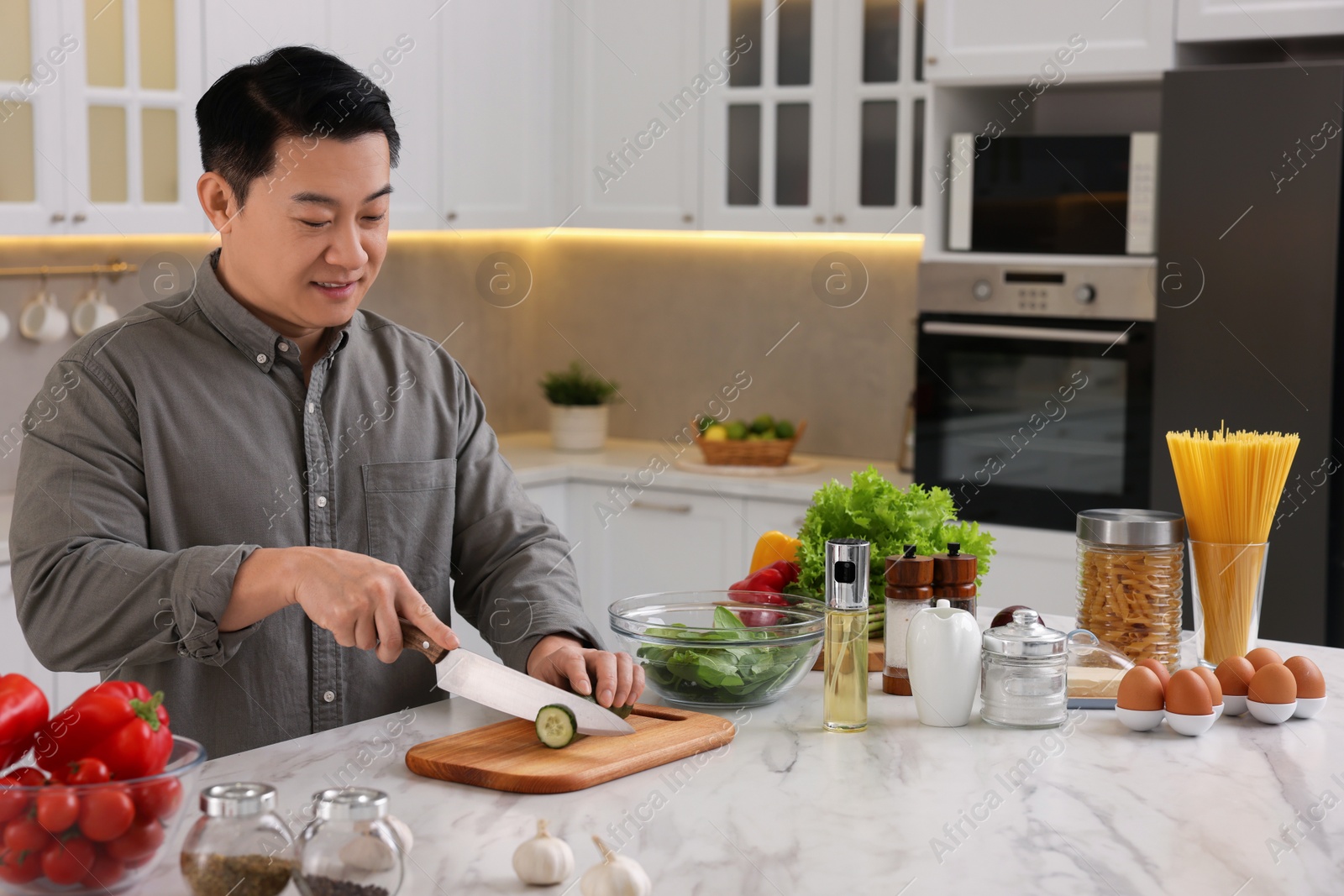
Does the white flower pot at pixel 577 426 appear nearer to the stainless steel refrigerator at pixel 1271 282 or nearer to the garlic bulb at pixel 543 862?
the stainless steel refrigerator at pixel 1271 282

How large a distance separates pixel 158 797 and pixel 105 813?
37 millimetres

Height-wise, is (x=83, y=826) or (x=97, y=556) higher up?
(x=97, y=556)

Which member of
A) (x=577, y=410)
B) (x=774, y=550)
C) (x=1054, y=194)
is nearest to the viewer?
(x=774, y=550)

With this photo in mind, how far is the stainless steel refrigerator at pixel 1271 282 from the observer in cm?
279

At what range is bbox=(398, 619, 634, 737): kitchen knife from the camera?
4.24ft

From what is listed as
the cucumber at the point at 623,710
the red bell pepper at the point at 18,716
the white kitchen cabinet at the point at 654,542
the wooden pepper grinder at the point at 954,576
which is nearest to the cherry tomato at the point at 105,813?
the red bell pepper at the point at 18,716

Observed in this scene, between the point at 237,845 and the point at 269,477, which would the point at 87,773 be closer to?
the point at 237,845

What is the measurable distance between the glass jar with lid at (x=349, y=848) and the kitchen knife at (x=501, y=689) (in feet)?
1.14

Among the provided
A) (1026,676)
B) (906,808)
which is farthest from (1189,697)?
(906,808)

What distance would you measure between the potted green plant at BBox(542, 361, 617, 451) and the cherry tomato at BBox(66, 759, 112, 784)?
3075mm

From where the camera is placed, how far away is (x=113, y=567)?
4.67 feet

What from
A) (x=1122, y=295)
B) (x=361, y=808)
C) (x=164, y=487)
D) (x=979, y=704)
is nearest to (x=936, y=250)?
(x=1122, y=295)

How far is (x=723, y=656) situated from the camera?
152 cm

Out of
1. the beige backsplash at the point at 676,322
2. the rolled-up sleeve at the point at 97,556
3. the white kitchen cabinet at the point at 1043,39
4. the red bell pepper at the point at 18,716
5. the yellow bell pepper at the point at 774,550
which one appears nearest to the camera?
the red bell pepper at the point at 18,716
